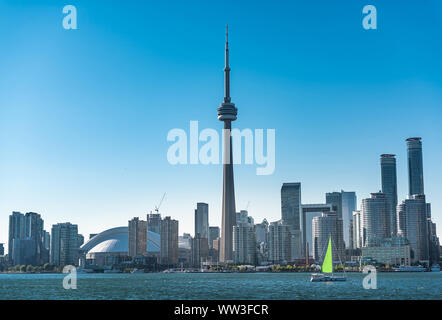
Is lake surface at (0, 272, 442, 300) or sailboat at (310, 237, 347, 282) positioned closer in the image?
lake surface at (0, 272, 442, 300)

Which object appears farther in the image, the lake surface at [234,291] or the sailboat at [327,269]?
the sailboat at [327,269]

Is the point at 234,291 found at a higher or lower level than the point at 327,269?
lower

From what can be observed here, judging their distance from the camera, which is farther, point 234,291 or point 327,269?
point 327,269
